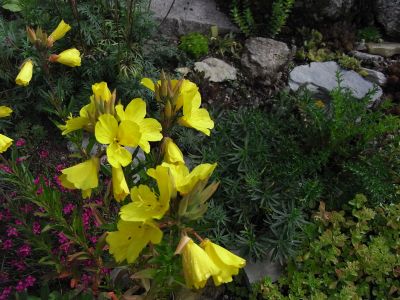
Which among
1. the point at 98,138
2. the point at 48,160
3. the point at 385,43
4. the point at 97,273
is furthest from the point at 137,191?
the point at 385,43

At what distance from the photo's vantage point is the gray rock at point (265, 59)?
12.6 feet

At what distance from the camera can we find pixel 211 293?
266 cm

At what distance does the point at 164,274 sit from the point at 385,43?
3669mm

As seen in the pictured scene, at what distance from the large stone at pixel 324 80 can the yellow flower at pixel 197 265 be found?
8.80 feet

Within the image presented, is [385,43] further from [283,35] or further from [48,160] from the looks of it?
[48,160]

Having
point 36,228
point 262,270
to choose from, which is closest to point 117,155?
point 36,228

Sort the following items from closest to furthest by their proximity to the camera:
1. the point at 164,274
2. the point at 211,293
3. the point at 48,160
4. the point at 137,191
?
the point at 137,191, the point at 164,274, the point at 211,293, the point at 48,160

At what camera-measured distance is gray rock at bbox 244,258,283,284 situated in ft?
8.80

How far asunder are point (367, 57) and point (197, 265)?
11.6 ft

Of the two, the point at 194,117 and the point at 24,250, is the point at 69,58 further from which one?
the point at 24,250

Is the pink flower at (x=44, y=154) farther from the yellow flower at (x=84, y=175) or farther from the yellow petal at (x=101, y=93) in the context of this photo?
the yellow petal at (x=101, y=93)

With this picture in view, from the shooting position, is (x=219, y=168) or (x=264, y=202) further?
(x=219, y=168)

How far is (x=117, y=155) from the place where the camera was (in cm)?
147

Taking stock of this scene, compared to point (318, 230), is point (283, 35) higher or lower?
higher
